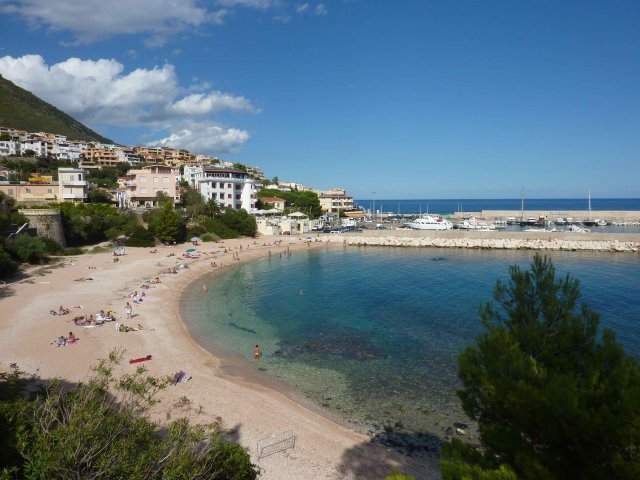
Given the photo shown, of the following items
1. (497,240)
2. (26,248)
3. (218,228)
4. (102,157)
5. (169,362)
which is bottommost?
(169,362)

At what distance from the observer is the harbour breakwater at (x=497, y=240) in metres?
55.8

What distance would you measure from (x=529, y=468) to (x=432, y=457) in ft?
26.0

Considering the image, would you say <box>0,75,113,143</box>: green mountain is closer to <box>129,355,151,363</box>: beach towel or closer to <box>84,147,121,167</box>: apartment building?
<box>84,147,121,167</box>: apartment building

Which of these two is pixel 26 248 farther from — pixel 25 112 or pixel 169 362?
pixel 25 112

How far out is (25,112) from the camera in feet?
452

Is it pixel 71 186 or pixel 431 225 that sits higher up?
pixel 71 186

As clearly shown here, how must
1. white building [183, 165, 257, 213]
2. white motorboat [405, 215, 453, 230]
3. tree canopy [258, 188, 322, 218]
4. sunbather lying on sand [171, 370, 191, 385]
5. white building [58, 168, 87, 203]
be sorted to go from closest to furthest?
sunbather lying on sand [171, 370, 191, 385], white building [58, 168, 87, 203], white building [183, 165, 257, 213], white motorboat [405, 215, 453, 230], tree canopy [258, 188, 322, 218]

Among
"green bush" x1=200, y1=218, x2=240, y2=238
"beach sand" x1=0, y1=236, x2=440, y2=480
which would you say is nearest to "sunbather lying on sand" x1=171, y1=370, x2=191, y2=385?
"beach sand" x1=0, y1=236, x2=440, y2=480

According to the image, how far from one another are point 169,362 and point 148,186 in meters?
53.7

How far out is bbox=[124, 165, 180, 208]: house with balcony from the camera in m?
65.2

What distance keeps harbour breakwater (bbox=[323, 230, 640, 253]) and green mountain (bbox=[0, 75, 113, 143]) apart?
12335 cm

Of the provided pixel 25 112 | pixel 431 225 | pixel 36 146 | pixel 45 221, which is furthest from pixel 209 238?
pixel 25 112

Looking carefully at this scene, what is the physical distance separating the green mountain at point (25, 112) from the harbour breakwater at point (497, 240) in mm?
123350

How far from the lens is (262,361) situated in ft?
65.2
